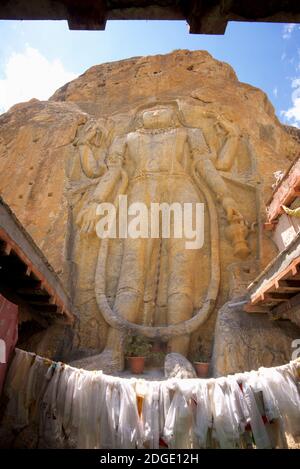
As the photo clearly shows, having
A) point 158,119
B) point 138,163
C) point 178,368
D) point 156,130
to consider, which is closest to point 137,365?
point 178,368

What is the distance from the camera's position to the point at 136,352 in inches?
339

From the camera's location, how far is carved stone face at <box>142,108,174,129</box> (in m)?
13.2

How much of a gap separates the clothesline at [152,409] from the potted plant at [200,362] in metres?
3.59

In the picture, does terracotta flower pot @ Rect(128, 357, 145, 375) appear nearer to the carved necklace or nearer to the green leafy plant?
the green leafy plant

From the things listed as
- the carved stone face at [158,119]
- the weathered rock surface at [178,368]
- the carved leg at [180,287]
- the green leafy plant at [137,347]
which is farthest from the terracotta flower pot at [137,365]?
the carved stone face at [158,119]

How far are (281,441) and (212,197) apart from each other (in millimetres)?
8136

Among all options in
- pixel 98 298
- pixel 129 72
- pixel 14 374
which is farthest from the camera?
pixel 129 72

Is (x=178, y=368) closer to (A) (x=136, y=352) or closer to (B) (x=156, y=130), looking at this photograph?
(A) (x=136, y=352)

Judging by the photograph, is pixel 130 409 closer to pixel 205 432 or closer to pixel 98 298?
pixel 205 432

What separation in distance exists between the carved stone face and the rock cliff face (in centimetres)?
48

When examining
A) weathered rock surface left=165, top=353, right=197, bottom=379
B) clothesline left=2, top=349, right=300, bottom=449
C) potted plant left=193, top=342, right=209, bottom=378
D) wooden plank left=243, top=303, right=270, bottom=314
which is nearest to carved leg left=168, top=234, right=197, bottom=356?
potted plant left=193, top=342, right=209, bottom=378

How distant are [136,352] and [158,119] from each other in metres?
8.51
